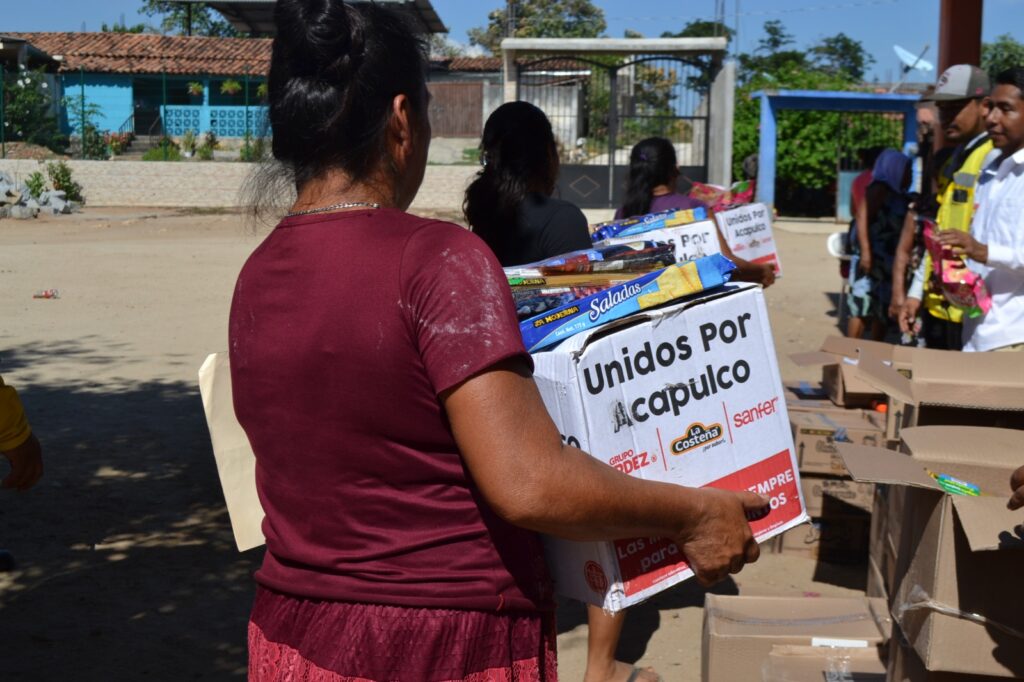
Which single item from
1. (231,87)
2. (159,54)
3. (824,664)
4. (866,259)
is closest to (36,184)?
(231,87)

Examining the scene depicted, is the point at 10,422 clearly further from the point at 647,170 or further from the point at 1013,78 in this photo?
the point at 1013,78

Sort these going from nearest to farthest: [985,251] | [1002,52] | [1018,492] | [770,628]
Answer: [1018,492], [770,628], [985,251], [1002,52]

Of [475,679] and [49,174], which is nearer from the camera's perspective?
[475,679]

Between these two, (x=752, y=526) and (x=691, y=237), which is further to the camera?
(x=691, y=237)

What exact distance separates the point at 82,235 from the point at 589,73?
9.25 metres

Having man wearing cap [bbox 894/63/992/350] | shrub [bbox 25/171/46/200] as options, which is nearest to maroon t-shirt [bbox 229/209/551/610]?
man wearing cap [bbox 894/63/992/350]

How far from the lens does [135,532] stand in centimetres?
485

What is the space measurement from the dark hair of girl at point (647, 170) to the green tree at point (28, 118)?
2394 centimetres

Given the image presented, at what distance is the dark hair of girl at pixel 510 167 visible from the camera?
364 centimetres

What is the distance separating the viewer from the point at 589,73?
20.1m

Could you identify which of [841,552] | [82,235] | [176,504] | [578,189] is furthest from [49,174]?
[841,552]

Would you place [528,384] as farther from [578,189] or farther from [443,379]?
[578,189]

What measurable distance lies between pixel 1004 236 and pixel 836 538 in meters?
1.46

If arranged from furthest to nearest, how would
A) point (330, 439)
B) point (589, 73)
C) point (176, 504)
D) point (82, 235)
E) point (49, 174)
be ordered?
point (49, 174) < point (589, 73) < point (82, 235) < point (176, 504) < point (330, 439)
